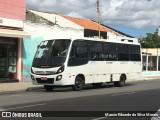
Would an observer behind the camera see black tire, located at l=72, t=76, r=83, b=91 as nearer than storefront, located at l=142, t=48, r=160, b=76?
Yes

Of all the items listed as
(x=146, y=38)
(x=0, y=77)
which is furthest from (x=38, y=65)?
(x=146, y=38)

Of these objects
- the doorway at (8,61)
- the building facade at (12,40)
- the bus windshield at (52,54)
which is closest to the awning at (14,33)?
the building facade at (12,40)

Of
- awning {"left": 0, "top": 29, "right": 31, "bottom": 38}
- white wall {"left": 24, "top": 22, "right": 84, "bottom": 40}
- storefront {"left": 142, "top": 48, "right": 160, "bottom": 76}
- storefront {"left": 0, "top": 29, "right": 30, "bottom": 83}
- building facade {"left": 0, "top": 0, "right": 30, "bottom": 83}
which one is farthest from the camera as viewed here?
storefront {"left": 142, "top": 48, "right": 160, "bottom": 76}

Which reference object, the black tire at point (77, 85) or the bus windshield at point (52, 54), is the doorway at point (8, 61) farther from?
the black tire at point (77, 85)

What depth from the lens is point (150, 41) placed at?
81875 mm

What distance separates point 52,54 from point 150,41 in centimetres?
6096

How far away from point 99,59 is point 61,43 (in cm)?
339

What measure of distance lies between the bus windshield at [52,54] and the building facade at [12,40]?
15.9ft

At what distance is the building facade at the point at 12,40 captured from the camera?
2815cm

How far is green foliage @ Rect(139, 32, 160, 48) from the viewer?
8000cm

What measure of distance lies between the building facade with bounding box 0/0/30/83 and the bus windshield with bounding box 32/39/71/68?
485 cm

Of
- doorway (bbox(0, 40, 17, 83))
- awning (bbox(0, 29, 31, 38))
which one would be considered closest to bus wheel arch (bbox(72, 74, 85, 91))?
awning (bbox(0, 29, 31, 38))

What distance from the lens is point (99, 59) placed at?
2562cm

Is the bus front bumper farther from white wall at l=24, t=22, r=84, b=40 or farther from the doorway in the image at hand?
white wall at l=24, t=22, r=84, b=40
